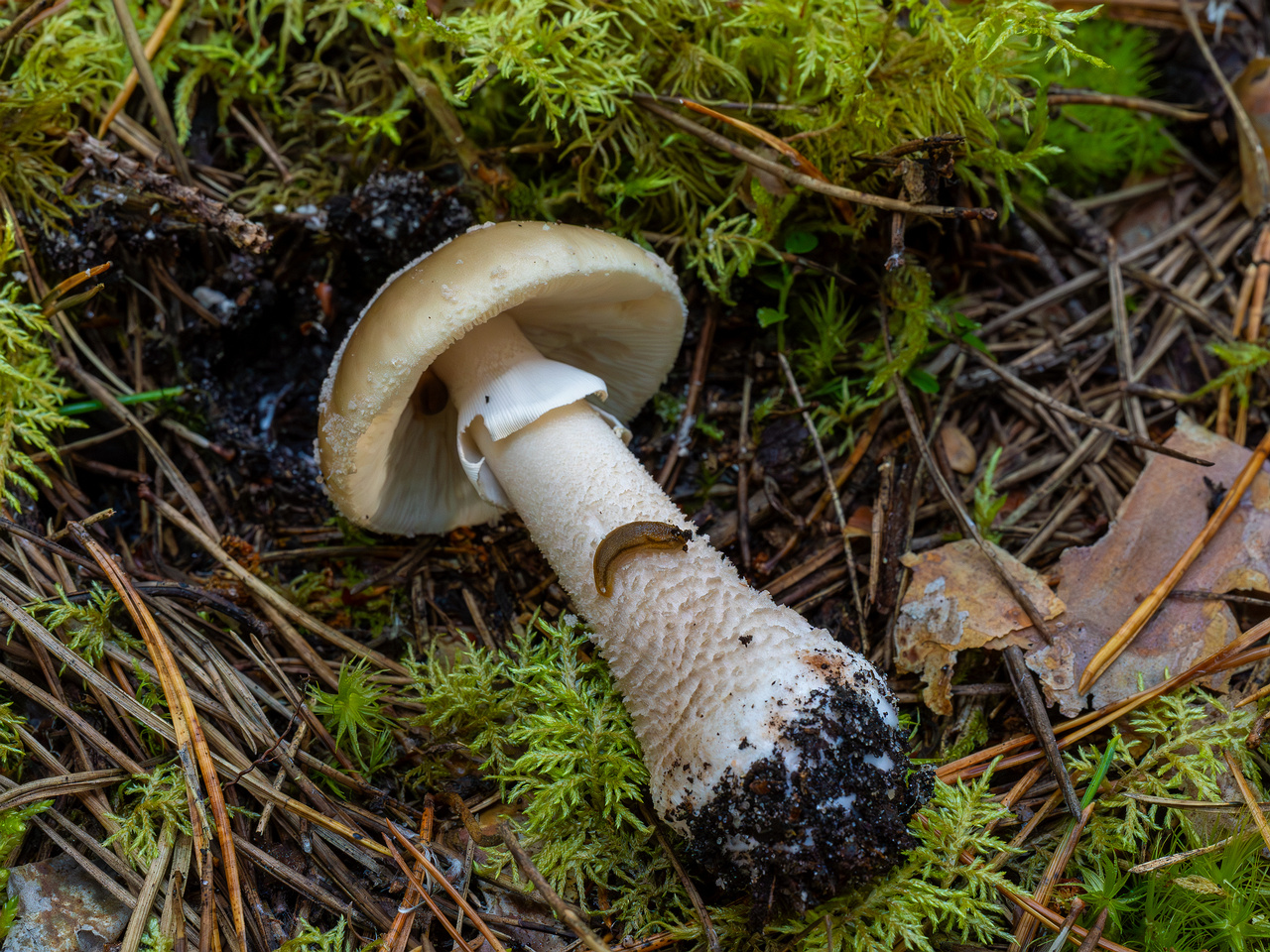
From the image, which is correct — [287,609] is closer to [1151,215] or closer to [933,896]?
[933,896]

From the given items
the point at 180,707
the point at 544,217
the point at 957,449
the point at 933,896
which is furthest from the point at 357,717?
the point at 957,449

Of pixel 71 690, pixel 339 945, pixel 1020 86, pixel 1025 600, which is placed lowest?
pixel 1025 600

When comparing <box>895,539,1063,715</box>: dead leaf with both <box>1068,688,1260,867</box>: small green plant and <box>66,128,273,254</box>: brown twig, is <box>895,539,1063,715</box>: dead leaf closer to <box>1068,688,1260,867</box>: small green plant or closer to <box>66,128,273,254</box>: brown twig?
<box>1068,688,1260,867</box>: small green plant

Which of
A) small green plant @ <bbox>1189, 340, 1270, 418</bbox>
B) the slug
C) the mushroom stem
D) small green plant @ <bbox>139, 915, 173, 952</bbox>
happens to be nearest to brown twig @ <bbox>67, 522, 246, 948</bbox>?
small green plant @ <bbox>139, 915, 173, 952</bbox>

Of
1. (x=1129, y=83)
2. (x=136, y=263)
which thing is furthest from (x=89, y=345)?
(x=1129, y=83)

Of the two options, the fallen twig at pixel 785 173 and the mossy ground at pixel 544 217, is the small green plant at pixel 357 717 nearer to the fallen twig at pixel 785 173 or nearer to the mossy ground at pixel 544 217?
the mossy ground at pixel 544 217

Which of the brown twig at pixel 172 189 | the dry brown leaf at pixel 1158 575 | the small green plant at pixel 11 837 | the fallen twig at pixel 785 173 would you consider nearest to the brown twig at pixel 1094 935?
the dry brown leaf at pixel 1158 575

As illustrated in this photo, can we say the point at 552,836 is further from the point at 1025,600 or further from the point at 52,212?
the point at 52,212
